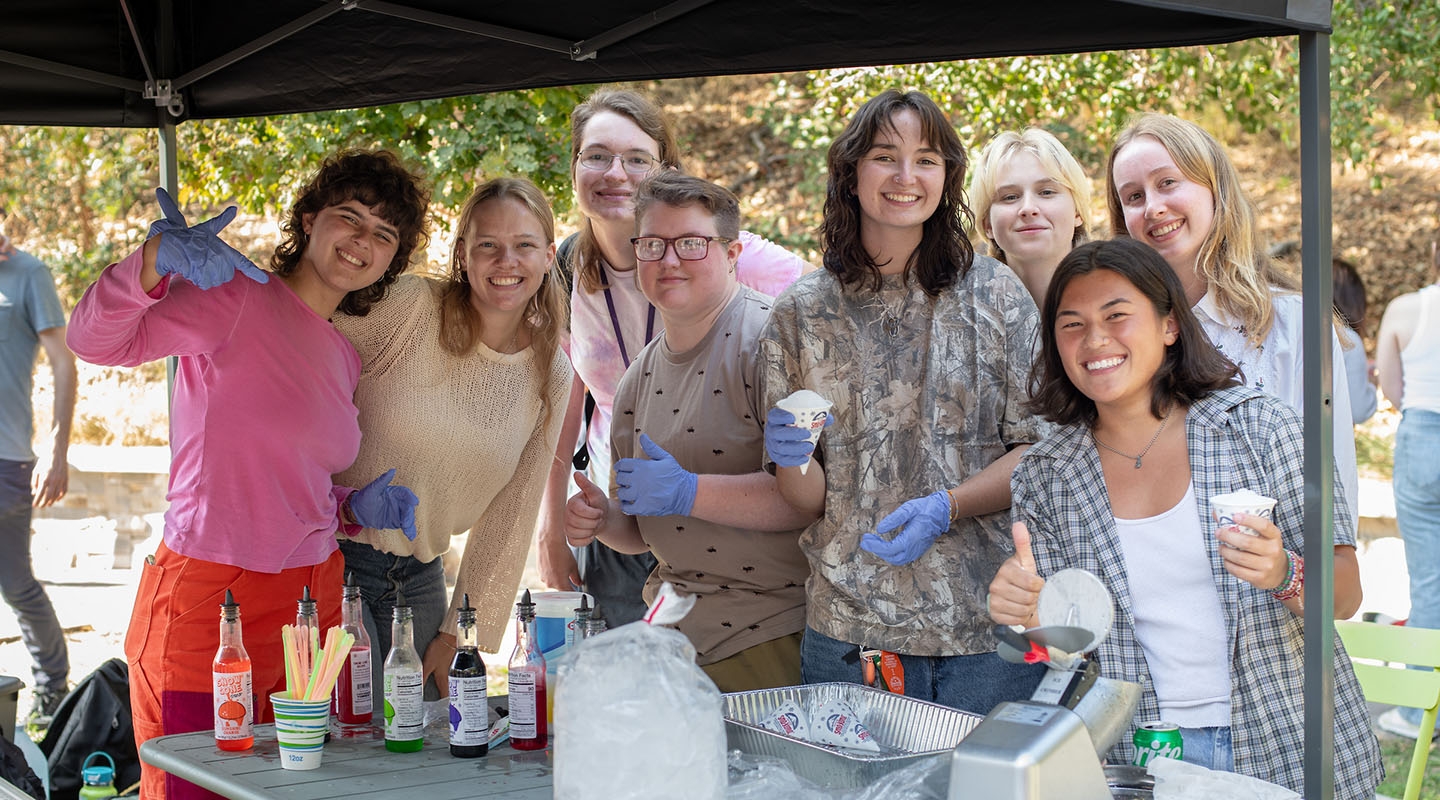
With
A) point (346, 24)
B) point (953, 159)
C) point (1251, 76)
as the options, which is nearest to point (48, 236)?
point (346, 24)

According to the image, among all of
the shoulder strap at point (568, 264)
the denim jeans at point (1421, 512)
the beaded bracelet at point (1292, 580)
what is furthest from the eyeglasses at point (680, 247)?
the denim jeans at point (1421, 512)

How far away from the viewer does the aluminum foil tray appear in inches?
74.7

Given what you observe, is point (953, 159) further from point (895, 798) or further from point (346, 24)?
point (346, 24)

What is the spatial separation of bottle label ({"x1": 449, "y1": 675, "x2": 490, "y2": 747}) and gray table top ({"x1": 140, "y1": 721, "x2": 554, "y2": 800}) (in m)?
0.04

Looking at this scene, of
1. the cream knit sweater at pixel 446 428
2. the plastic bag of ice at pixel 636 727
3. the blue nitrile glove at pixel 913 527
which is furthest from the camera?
the cream knit sweater at pixel 446 428

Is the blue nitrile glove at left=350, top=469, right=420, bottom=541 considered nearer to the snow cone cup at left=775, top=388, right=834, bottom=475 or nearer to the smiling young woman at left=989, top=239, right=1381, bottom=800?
the snow cone cup at left=775, top=388, right=834, bottom=475

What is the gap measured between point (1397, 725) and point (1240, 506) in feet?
13.5

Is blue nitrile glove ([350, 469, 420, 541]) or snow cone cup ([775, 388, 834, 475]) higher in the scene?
snow cone cup ([775, 388, 834, 475])

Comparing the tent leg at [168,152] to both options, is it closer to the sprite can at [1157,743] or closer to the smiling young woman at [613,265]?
A: the smiling young woman at [613,265]

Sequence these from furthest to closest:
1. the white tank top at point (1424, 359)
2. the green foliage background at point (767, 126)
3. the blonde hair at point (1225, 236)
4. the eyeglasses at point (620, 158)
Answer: the green foliage background at point (767, 126)
the white tank top at point (1424, 359)
the eyeglasses at point (620, 158)
the blonde hair at point (1225, 236)

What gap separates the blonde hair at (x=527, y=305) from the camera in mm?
3111

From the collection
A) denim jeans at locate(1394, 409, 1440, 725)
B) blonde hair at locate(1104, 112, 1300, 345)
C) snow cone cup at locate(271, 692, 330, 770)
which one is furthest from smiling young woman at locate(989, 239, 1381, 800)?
denim jeans at locate(1394, 409, 1440, 725)

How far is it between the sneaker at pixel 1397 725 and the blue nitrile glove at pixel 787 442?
13.3 ft

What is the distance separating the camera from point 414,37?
11.3ft
